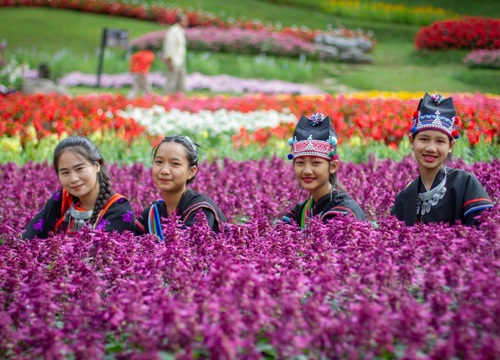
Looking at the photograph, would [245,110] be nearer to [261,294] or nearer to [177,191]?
[177,191]

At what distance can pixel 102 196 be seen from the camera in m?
4.16

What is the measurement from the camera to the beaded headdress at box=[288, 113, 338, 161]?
3.93m

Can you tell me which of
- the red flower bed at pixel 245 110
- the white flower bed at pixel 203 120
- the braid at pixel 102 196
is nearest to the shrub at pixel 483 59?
the red flower bed at pixel 245 110

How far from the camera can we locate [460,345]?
2004 millimetres

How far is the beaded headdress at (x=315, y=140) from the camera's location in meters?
3.93

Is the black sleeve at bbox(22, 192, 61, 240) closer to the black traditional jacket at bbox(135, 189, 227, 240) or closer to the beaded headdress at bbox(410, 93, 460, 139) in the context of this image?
the black traditional jacket at bbox(135, 189, 227, 240)

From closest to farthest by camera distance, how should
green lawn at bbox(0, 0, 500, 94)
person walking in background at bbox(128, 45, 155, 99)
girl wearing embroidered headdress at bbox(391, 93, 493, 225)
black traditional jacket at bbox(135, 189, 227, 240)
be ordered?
1. girl wearing embroidered headdress at bbox(391, 93, 493, 225)
2. black traditional jacket at bbox(135, 189, 227, 240)
3. person walking in background at bbox(128, 45, 155, 99)
4. green lawn at bbox(0, 0, 500, 94)

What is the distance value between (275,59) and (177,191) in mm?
17801

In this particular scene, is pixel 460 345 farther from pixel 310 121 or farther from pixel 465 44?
pixel 465 44

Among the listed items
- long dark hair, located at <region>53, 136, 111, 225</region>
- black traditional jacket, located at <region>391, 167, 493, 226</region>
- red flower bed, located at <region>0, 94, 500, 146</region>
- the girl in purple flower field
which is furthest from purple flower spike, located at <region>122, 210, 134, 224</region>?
red flower bed, located at <region>0, 94, 500, 146</region>

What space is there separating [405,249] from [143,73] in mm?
13923

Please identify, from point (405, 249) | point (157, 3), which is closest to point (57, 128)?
point (405, 249)

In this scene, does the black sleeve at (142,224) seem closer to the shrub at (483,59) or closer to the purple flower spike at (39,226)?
the purple flower spike at (39,226)

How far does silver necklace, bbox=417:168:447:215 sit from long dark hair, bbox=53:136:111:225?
6.30 feet
